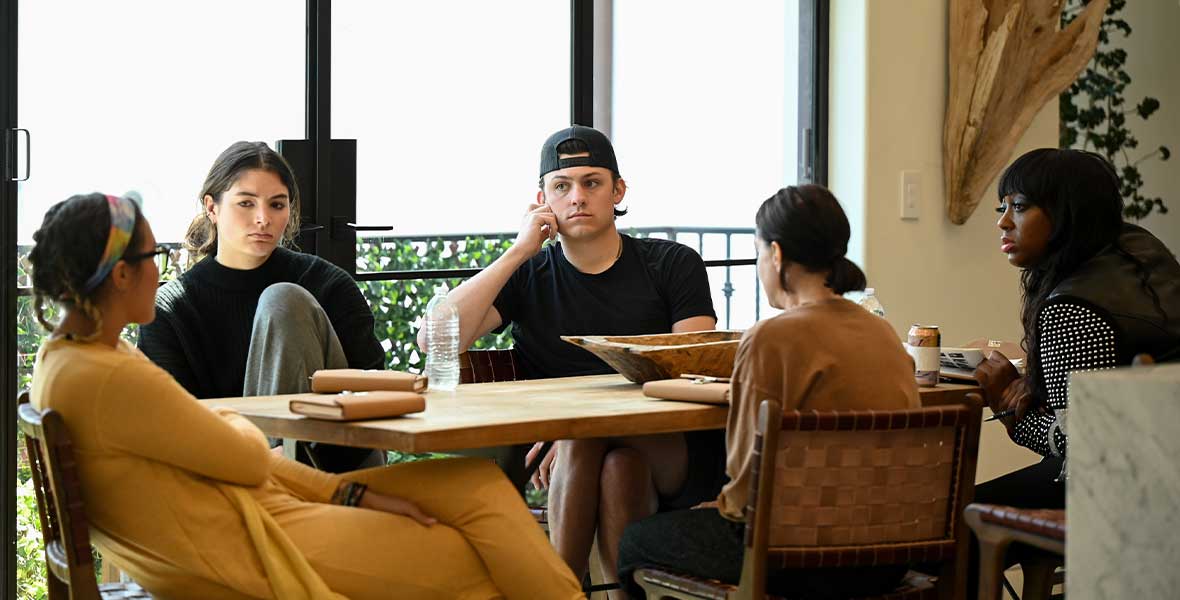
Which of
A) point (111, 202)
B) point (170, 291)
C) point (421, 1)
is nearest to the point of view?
point (111, 202)

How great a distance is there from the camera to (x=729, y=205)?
4.58 m

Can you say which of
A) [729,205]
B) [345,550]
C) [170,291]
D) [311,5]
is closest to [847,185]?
[729,205]

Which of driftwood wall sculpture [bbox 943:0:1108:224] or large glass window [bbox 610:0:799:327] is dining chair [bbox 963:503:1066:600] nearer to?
large glass window [bbox 610:0:799:327]

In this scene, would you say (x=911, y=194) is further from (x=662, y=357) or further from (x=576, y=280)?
(x=662, y=357)

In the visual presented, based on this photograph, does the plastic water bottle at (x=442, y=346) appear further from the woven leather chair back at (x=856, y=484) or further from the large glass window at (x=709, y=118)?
the large glass window at (x=709, y=118)

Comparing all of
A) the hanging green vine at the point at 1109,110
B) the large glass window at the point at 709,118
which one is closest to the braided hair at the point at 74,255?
the large glass window at the point at 709,118

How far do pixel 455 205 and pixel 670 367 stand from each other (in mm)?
1263

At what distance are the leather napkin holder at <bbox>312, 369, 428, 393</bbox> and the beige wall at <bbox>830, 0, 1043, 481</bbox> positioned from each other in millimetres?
2242

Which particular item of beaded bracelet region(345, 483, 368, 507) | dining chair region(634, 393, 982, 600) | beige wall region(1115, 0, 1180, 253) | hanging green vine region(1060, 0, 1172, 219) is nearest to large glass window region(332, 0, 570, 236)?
beaded bracelet region(345, 483, 368, 507)

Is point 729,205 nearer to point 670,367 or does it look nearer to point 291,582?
point 670,367

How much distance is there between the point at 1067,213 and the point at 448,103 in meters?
1.71

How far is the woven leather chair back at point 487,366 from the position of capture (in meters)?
3.33

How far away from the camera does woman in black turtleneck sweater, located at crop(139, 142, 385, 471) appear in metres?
2.96

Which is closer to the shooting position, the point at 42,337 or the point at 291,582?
the point at 291,582
